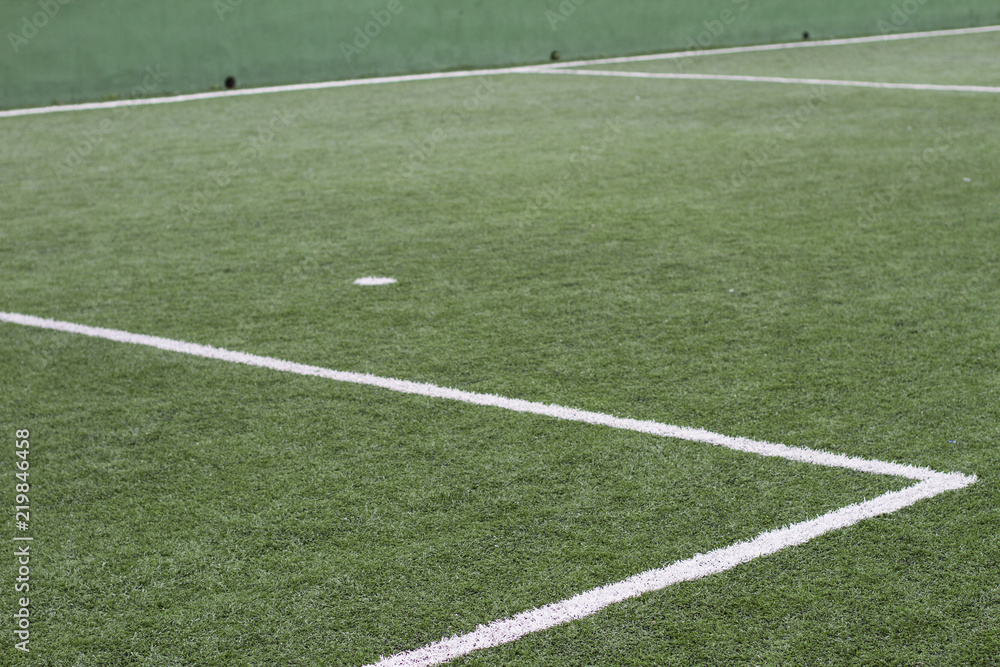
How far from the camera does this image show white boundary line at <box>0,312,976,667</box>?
2870 millimetres

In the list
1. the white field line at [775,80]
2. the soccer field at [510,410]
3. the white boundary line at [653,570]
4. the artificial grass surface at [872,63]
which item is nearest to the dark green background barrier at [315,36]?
the artificial grass surface at [872,63]

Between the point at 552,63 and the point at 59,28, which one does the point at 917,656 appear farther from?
the point at 552,63

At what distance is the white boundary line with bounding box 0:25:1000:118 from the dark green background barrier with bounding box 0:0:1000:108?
260 millimetres

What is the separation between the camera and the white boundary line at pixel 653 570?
287cm

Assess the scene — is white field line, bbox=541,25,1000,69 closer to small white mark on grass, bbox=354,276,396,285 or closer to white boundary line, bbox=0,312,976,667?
small white mark on grass, bbox=354,276,396,285

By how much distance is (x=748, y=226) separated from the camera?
22.8 feet

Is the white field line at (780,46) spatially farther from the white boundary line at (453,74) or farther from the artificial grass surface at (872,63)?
the artificial grass surface at (872,63)

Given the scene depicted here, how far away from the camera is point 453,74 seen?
50.3ft

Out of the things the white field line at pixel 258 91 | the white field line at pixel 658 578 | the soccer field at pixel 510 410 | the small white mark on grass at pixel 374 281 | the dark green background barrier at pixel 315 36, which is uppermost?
the dark green background barrier at pixel 315 36

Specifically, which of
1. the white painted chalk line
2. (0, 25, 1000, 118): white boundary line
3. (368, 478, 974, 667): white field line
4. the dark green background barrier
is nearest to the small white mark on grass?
the white painted chalk line

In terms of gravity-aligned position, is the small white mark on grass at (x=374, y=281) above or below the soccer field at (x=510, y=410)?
above

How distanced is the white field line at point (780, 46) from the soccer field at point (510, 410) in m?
7.56

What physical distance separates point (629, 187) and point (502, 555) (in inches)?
205

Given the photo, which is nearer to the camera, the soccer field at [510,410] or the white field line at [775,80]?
the soccer field at [510,410]
